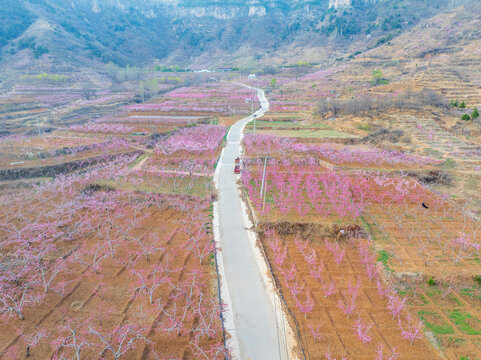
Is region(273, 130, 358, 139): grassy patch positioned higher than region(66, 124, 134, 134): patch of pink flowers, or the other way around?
region(66, 124, 134, 134): patch of pink flowers

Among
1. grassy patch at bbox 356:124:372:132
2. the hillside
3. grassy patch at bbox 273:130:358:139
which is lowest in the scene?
grassy patch at bbox 273:130:358:139

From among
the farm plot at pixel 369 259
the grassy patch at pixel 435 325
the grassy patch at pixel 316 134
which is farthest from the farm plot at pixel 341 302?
the grassy patch at pixel 316 134

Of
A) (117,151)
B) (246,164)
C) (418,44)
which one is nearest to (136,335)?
(246,164)

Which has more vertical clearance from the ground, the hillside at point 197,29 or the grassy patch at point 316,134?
the hillside at point 197,29

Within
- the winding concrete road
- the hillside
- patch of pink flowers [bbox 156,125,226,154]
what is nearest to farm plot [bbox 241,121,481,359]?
the winding concrete road

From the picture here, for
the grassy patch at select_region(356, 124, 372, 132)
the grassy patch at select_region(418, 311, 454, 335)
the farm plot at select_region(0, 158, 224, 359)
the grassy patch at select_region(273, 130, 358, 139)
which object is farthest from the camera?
the grassy patch at select_region(356, 124, 372, 132)

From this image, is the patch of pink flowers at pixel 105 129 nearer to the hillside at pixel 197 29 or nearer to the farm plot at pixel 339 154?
the farm plot at pixel 339 154

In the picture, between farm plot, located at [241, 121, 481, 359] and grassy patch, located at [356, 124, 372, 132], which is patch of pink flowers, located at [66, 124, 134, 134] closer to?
farm plot, located at [241, 121, 481, 359]

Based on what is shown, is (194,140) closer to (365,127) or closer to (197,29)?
(365,127)
